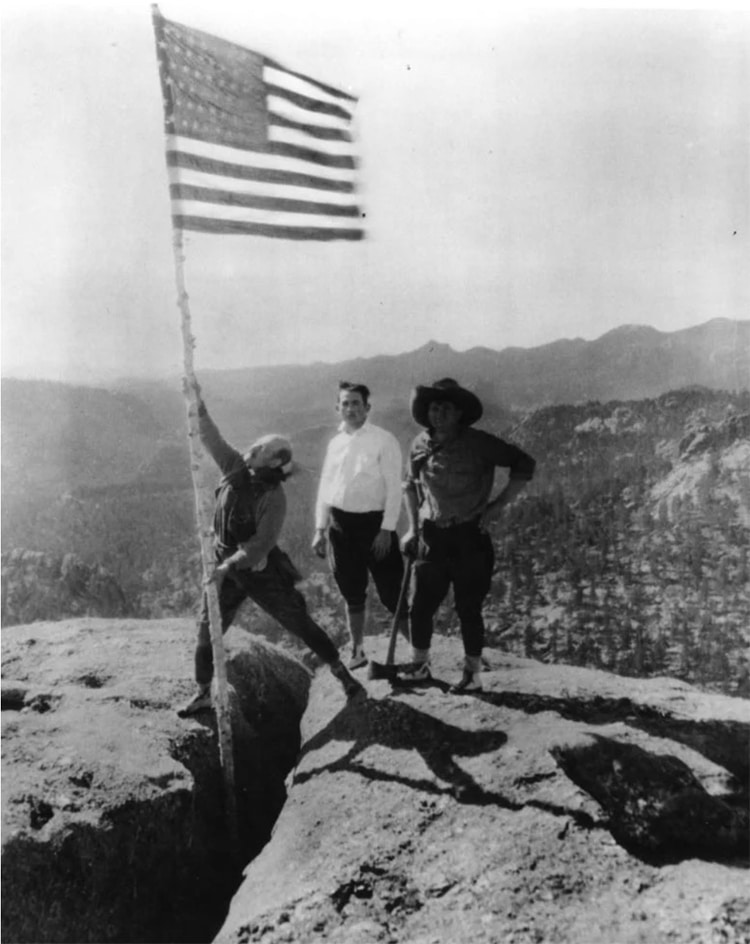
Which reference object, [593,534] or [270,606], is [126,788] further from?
[593,534]

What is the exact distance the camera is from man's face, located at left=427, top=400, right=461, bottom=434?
12.7 feet

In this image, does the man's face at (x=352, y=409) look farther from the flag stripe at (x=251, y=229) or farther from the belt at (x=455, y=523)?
the flag stripe at (x=251, y=229)

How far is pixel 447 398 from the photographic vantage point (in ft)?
12.6

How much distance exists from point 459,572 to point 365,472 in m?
0.77

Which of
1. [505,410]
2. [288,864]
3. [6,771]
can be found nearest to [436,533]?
[505,410]

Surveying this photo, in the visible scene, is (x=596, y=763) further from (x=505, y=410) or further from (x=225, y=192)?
(x=225, y=192)

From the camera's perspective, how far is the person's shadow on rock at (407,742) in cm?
335

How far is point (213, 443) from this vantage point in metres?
3.85

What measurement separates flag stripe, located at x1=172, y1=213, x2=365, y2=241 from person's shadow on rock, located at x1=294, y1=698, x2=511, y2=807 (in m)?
2.57

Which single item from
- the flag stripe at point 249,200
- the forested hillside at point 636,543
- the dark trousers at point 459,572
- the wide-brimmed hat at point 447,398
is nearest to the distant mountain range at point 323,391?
the forested hillside at point 636,543

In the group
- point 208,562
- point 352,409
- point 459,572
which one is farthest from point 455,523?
point 208,562

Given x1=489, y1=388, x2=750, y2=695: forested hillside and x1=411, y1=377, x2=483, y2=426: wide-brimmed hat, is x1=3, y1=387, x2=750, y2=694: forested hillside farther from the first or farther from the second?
x1=411, y1=377, x2=483, y2=426: wide-brimmed hat

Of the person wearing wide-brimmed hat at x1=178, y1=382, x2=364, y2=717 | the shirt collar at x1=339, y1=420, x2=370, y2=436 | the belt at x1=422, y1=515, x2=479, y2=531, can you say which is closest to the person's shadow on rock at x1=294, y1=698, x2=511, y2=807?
the person wearing wide-brimmed hat at x1=178, y1=382, x2=364, y2=717

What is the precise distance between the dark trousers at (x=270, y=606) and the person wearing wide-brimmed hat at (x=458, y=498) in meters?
0.58
